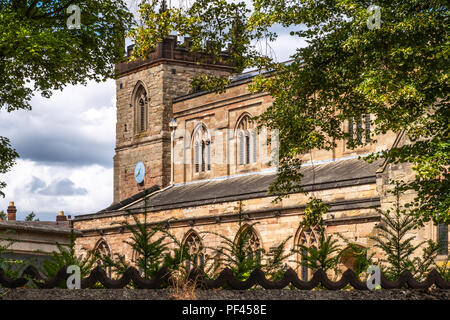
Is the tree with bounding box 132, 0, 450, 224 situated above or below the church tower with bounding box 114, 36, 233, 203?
below

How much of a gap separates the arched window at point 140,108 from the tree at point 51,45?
94.4 feet

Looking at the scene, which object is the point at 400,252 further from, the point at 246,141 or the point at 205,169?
the point at 205,169

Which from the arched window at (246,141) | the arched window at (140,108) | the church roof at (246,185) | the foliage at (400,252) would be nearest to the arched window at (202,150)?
the church roof at (246,185)

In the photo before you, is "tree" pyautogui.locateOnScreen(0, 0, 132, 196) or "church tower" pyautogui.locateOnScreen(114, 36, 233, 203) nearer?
"tree" pyautogui.locateOnScreen(0, 0, 132, 196)

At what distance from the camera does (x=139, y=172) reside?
56531 millimetres

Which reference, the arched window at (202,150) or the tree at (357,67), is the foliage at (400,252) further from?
the arched window at (202,150)

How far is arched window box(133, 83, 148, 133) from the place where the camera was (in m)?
57.6

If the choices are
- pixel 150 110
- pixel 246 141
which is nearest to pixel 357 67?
pixel 246 141

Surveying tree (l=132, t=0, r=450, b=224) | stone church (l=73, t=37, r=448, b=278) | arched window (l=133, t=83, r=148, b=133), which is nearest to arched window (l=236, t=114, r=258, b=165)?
stone church (l=73, t=37, r=448, b=278)

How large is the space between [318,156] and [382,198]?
18.3m

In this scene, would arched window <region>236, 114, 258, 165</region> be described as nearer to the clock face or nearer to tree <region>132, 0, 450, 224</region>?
the clock face

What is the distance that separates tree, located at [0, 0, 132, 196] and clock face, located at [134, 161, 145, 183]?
2756 centimetres

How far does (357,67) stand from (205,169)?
34.7 metres
